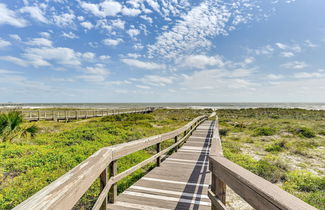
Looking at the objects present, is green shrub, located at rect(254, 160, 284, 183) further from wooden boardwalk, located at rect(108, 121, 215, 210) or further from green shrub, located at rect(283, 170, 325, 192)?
wooden boardwalk, located at rect(108, 121, 215, 210)

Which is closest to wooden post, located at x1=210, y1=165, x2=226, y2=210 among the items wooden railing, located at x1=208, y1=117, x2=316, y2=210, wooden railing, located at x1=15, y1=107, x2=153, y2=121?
wooden railing, located at x1=208, y1=117, x2=316, y2=210

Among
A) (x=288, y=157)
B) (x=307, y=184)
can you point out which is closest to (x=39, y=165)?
(x=307, y=184)

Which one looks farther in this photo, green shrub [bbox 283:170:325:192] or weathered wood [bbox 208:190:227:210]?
green shrub [bbox 283:170:325:192]

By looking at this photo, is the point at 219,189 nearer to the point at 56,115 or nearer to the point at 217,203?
the point at 217,203

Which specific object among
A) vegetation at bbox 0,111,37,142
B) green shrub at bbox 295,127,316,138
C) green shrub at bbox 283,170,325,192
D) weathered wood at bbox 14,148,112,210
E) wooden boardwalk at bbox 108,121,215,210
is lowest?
green shrub at bbox 283,170,325,192

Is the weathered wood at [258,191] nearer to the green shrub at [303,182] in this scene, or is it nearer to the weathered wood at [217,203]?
the weathered wood at [217,203]

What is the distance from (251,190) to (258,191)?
11 centimetres

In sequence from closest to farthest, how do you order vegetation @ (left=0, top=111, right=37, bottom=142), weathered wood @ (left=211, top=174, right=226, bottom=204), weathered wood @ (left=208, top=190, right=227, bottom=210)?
weathered wood @ (left=208, top=190, right=227, bottom=210) → weathered wood @ (left=211, top=174, right=226, bottom=204) → vegetation @ (left=0, top=111, right=37, bottom=142)

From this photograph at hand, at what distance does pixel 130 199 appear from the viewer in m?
3.50

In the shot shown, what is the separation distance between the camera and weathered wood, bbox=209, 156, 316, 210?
1.07m

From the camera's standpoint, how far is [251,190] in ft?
4.51

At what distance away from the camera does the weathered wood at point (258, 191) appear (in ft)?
3.50

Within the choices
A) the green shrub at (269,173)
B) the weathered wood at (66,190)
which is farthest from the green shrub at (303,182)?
the weathered wood at (66,190)

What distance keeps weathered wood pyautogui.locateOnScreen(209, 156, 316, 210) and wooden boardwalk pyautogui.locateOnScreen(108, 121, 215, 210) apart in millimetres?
1929
